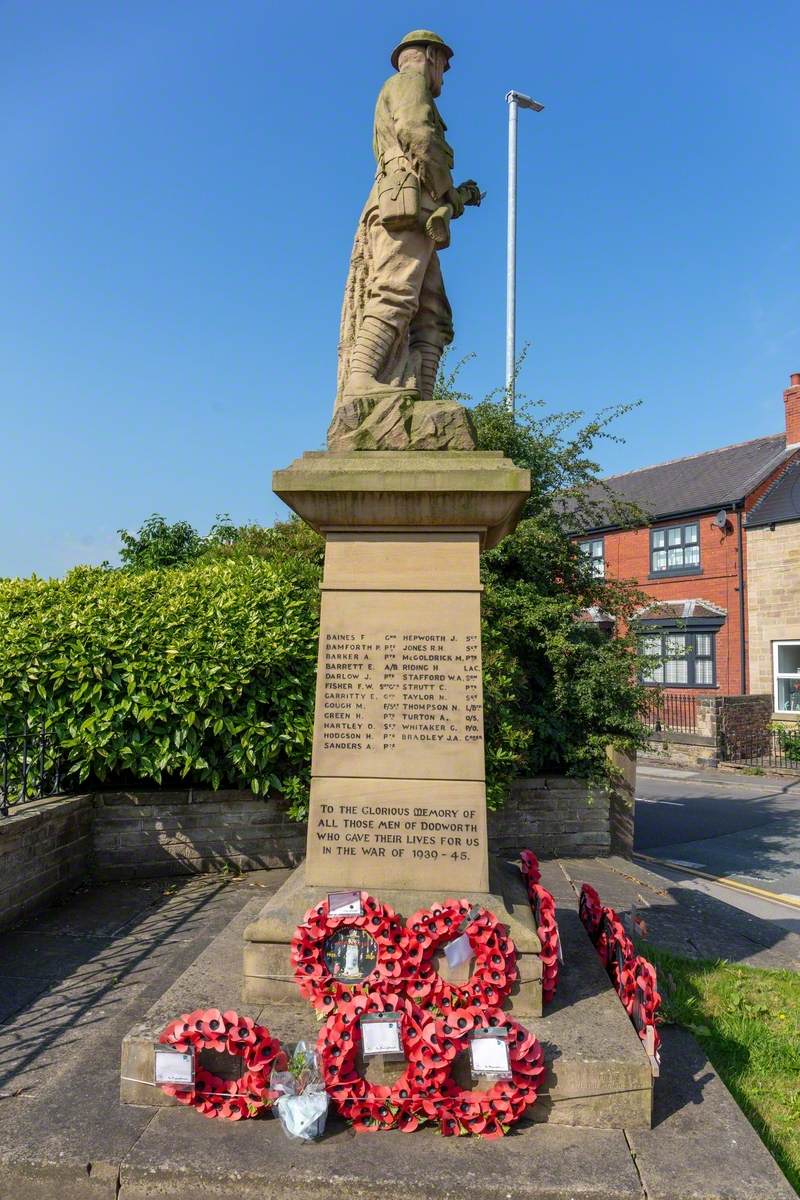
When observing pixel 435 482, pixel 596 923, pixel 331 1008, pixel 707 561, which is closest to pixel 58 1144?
pixel 331 1008

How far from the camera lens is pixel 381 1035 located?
3031mm

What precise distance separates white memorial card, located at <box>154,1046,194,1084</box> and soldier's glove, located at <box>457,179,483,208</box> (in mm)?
4738

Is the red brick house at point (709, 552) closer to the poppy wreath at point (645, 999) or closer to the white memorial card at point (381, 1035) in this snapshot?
the poppy wreath at point (645, 999)

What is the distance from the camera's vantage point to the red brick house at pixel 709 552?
25.6m

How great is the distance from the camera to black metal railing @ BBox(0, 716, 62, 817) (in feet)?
20.3

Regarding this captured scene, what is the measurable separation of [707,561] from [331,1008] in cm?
2607

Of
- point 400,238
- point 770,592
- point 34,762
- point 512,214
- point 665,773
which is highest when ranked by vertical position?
point 512,214

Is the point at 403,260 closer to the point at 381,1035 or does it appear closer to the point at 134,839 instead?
the point at 381,1035

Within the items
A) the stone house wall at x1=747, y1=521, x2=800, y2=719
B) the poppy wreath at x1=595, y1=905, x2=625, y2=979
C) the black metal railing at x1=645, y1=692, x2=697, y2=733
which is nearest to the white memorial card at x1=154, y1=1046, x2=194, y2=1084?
the poppy wreath at x1=595, y1=905, x2=625, y2=979

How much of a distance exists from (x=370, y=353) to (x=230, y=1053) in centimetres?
351

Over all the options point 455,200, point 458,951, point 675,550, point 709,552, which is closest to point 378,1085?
point 458,951

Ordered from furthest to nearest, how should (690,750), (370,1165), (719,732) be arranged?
1. (690,750)
2. (719,732)
3. (370,1165)

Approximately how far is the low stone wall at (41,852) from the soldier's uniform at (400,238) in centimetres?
380

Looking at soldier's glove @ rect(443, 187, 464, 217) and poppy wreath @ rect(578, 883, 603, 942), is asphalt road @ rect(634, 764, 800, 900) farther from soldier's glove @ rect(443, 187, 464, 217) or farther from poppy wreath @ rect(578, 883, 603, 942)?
soldier's glove @ rect(443, 187, 464, 217)
